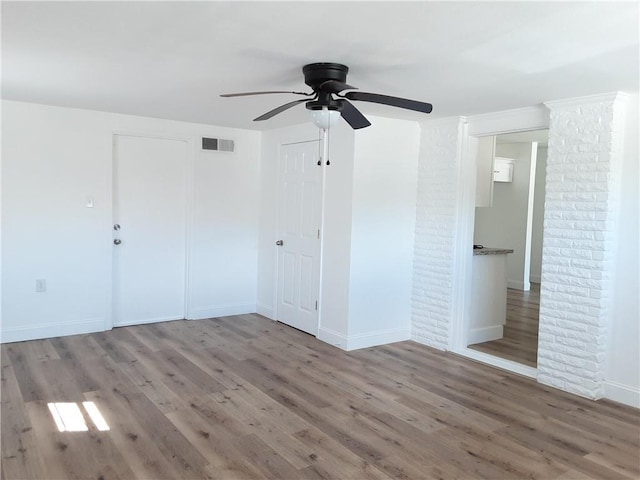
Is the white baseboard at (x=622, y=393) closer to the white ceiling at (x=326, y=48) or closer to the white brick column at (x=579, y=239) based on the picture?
the white brick column at (x=579, y=239)

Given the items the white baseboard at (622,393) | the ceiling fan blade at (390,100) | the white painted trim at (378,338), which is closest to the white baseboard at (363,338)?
the white painted trim at (378,338)

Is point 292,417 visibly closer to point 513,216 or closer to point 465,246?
point 465,246

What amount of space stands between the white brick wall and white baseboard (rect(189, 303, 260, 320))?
6.71 feet

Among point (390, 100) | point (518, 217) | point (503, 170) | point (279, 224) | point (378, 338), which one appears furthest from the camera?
point (518, 217)

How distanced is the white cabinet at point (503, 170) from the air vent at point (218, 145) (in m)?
4.26

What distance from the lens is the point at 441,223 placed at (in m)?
4.88

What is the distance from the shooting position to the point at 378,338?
5.00 metres

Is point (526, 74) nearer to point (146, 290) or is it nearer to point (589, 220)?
point (589, 220)

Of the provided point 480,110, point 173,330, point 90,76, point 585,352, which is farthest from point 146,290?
point 585,352

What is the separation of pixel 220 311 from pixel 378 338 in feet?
6.47

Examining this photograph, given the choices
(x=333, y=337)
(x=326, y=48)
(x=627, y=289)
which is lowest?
(x=333, y=337)

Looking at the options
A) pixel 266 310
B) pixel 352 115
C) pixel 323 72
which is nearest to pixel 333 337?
pixel 266 310

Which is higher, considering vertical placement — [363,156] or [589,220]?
[363,156]

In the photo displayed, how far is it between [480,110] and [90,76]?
9.90ft
